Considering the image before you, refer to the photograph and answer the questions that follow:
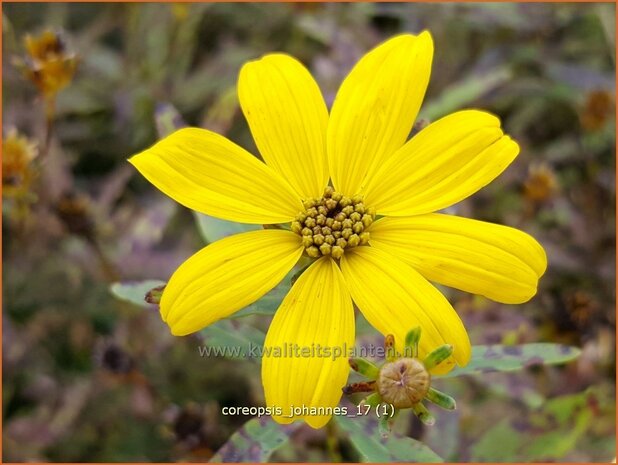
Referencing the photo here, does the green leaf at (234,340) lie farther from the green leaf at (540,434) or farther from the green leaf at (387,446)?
the green leaf at (540,434)

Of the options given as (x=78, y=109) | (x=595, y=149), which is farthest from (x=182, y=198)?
(x=595, y=149)

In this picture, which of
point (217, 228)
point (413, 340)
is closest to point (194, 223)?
point (217, 228)

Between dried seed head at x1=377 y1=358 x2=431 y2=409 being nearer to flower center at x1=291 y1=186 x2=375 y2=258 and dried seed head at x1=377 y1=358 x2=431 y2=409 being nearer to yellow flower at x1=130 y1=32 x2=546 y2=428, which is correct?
yellow flower at x1=130 y1=32 x2=546 y2=428

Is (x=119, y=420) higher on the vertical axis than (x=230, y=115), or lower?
lower

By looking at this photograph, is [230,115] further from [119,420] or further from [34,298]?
[119,420]

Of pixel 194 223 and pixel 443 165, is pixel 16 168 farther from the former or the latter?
pixel 443 165

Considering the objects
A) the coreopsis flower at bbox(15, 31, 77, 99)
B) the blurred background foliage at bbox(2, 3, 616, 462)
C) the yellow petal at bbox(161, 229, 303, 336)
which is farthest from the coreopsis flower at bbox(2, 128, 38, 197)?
the yellow petal at bbox(161, 229, 303, 336)

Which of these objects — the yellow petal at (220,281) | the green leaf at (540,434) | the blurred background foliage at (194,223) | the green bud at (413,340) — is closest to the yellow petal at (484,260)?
the green bud at (413,340)
